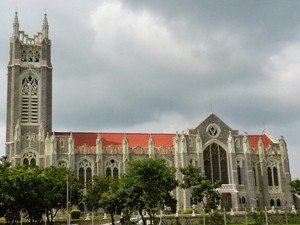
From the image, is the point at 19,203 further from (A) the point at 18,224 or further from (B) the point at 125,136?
(B) the point at 125,136

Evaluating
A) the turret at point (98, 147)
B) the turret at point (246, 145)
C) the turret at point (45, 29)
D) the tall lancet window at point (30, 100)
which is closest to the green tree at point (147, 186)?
the turret at point (98, 147)

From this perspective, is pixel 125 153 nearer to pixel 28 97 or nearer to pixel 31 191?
pixel 28 97

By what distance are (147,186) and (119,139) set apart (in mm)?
34506

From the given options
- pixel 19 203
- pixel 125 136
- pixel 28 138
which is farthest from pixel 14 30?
pixel 19 203

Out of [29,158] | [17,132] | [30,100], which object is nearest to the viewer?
[29,158]

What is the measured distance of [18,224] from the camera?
65.8m

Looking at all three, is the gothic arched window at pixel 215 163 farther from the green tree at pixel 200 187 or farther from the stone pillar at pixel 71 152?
the stone pillar at pixel 71 152

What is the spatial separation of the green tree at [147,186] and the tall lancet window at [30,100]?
1330 inches

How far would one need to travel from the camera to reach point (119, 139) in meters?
92.6

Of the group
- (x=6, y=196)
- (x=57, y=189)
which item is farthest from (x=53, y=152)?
(x=6, y=196)

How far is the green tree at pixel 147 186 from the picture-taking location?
58.3 metres

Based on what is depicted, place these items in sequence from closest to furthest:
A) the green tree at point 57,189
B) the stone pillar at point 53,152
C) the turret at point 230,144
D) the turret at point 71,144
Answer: the green tree at point 57,189 < the stone pillar at point 53,152 < the turret at point 71,144 < the turret at point 230,144

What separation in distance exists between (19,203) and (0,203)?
12.5 feet

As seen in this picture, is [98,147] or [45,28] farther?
[45,28]
